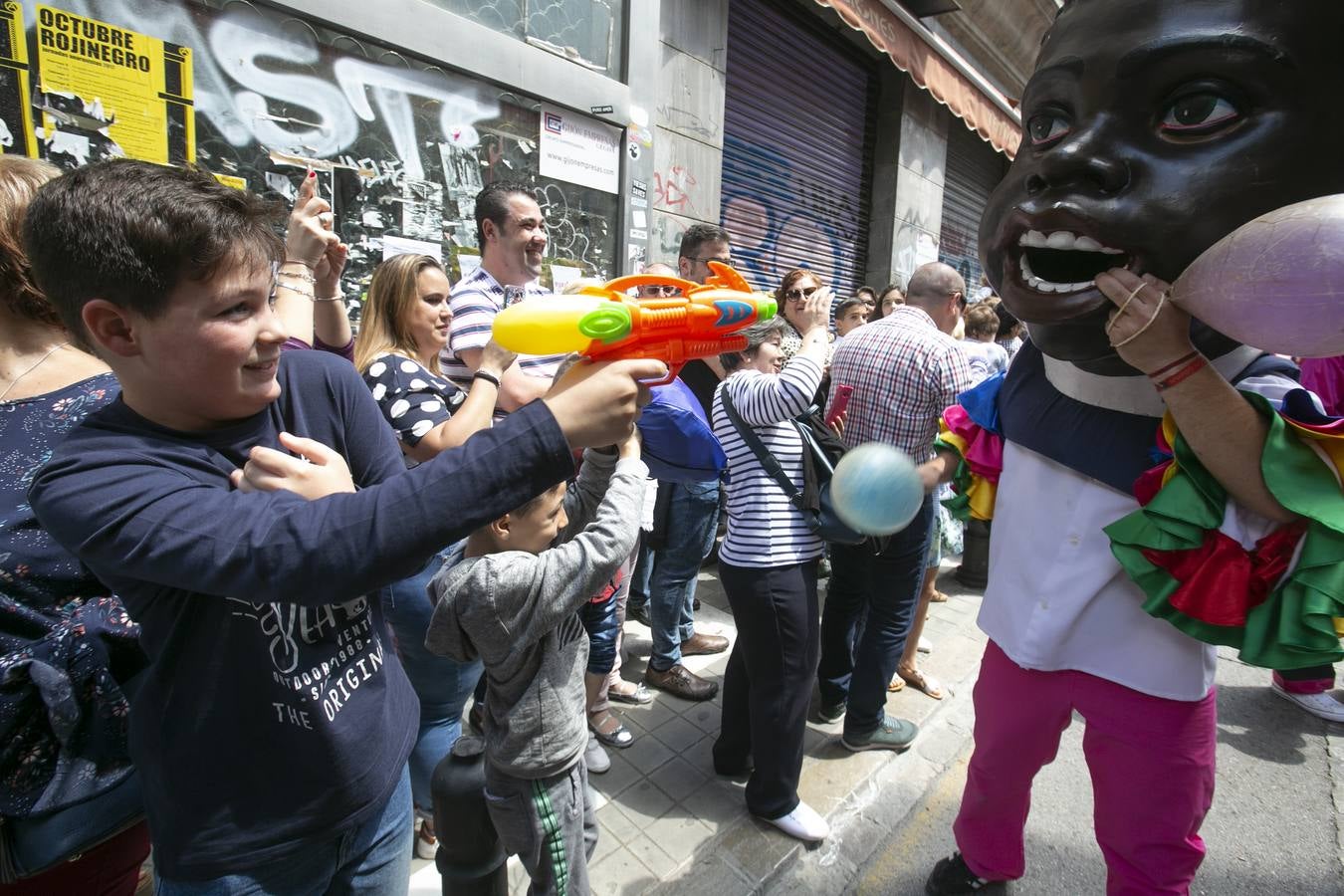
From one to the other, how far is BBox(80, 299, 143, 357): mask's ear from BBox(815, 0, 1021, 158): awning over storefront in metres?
5.67

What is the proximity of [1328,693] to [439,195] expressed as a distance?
5211 mm

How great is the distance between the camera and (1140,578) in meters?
1.34

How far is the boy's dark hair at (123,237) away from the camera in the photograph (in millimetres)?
846

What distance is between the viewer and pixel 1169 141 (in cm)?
115

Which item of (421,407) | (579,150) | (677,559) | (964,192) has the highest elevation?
(964,192)

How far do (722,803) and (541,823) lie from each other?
102 centimetres

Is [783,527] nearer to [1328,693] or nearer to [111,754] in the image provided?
[111,754]

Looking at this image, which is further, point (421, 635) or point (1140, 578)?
point (421, 635)

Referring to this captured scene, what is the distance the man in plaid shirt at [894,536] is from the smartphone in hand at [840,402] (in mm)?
25

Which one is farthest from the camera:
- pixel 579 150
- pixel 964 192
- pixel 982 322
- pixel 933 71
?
pixel 964 192

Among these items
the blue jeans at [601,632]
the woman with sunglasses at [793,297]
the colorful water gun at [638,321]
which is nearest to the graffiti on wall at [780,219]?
the woman with sunglasses at [793,297]

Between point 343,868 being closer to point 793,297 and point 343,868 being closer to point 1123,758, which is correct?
point 1123,758

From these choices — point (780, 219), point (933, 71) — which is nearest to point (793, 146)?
point (780, 219)

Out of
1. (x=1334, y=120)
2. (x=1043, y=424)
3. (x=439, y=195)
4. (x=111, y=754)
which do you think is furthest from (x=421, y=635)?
(x=439, y=195)
